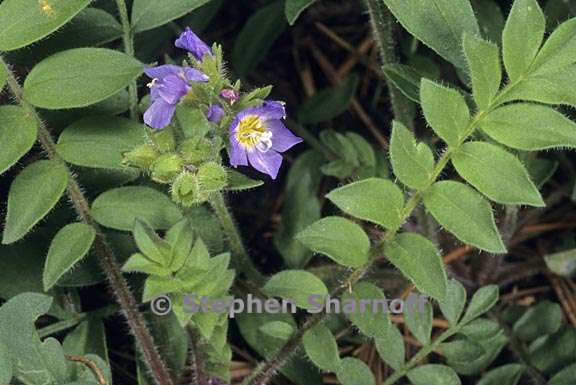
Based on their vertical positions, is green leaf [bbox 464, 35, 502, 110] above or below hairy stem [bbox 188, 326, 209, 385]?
above

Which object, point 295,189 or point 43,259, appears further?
point 295,189

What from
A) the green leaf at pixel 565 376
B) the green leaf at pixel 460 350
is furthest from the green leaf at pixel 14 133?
the green leaf at pixel 565 376

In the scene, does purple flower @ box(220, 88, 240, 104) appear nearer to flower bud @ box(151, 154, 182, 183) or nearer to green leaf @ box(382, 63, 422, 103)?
flower bud @ box(151, 154, 182, 183)

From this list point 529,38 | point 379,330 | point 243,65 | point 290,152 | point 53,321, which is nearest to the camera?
point 529,38

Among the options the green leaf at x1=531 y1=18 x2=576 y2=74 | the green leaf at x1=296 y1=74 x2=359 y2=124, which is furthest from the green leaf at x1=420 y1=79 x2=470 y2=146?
the green leaf at x1=296 y1=74 x2=359 y2=124

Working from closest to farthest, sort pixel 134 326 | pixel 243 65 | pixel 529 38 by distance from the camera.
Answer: pixel 529 38, pixel 134 326, pixel 243 65

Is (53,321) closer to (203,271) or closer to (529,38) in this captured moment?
(203,271)

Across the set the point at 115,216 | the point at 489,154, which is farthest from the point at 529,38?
the point at 115,216
